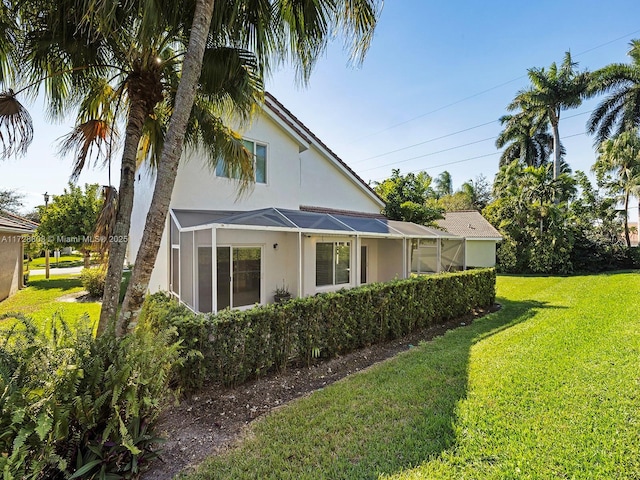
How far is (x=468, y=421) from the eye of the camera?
439 cm

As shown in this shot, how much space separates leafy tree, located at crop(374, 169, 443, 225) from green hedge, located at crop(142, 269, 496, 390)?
27.1 ft

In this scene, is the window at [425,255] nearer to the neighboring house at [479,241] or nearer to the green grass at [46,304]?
the neighboring house at [479,241]

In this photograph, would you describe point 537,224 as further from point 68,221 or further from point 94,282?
point 68,221

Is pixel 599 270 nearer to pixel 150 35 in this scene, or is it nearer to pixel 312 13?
pixel 312 13

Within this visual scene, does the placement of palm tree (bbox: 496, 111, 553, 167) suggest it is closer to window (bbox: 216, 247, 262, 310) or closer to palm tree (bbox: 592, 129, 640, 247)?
palm tree (bbox: 592, 129, 640, 247)

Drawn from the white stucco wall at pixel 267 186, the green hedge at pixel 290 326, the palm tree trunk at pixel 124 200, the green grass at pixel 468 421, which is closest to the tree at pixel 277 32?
the green hedge at pixel 290 326

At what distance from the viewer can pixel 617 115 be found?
28.4m

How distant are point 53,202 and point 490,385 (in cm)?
3015

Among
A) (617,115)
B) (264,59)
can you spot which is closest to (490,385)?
→ (264,59)

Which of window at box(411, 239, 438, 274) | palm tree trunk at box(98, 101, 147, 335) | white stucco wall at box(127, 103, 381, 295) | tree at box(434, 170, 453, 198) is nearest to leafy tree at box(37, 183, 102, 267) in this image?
white stucco wall at box(127, 103, 381, 295)

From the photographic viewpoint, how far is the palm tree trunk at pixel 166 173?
4.43 meters

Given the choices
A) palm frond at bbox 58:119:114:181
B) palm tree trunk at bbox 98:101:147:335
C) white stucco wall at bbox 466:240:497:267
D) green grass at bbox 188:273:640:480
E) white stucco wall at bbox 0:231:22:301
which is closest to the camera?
green grass at bbox 188:273:640:480

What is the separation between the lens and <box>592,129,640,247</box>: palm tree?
82.9ft

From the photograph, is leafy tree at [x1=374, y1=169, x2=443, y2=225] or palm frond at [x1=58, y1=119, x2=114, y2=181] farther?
leafy tree at [x1=374, y1=169, x2=443, y2=225]
